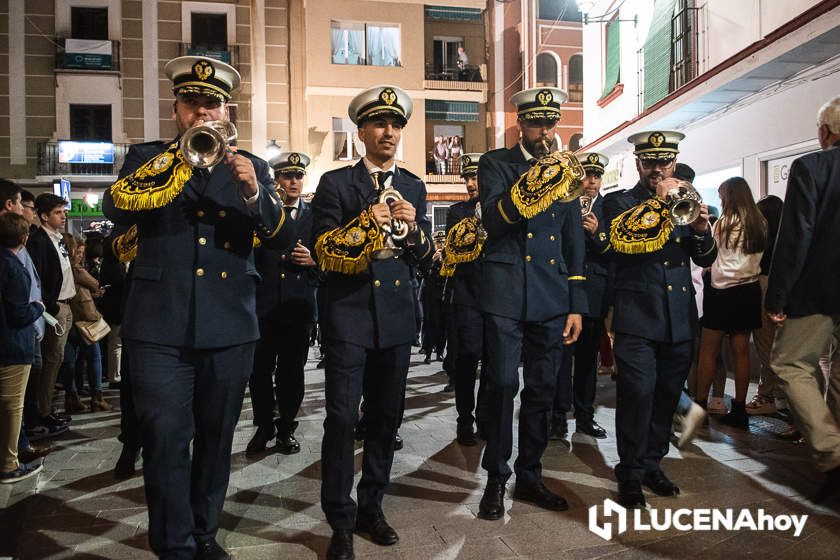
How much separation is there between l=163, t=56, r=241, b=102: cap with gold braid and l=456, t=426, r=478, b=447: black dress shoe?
3.81m

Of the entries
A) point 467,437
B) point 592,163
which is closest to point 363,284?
point 467,437

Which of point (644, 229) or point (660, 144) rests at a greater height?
point (660, 144)

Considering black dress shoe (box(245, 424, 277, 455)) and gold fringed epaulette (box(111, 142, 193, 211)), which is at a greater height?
gold fringed epaulette (box(111, 142, 193, 211))

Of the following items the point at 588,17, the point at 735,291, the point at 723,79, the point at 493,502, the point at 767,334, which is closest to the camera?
the point at 493,502

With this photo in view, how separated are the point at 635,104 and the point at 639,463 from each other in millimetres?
11100

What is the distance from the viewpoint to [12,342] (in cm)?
495

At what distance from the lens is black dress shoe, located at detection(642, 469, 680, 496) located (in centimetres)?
439

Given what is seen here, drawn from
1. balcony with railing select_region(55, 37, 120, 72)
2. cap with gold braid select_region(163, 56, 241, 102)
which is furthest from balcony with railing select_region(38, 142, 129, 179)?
cap with gold braid select_region(163, 56, 241, 102)

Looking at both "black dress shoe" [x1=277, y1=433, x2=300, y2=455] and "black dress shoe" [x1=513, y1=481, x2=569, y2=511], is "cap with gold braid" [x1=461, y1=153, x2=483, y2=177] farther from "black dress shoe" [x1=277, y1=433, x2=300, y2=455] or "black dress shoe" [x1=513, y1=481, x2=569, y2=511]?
"black dress shoe" [x1=513, y1=481, x2=569, y2=511]

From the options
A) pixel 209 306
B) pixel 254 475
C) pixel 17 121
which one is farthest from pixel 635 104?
pixel 17 121

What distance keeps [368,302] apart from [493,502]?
1484mm

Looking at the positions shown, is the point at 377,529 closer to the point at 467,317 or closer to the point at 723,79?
the point at 467,317

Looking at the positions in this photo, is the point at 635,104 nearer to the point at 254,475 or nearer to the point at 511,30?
the point at 254,475

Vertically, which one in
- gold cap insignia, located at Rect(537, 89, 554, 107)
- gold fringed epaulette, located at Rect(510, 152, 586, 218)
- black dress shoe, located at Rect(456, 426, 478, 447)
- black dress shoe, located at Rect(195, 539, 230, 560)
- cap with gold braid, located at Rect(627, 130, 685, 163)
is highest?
gold cap insignia, located at Rect(537, 89, 554, 107)
